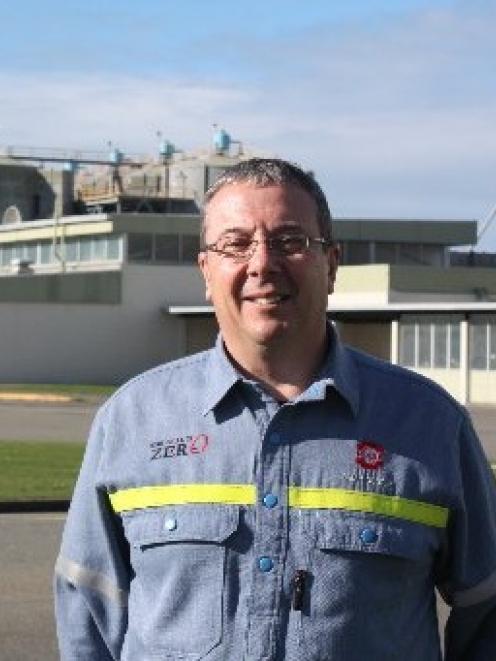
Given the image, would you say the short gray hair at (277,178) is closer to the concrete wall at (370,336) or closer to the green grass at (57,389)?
the green grass at (57,389)

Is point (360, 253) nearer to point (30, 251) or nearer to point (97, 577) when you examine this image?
point (30, 251)

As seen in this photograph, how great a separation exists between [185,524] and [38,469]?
18.4 metres

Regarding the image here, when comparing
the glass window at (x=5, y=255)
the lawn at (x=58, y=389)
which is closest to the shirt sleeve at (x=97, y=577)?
Result: the lawn at (x=58, y=389)

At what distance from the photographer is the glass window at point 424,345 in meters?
54.1

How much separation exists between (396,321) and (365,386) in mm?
52482

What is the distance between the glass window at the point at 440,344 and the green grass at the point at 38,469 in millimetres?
27215

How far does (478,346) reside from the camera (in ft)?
170

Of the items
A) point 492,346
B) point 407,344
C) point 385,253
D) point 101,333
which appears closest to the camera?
point 492,346

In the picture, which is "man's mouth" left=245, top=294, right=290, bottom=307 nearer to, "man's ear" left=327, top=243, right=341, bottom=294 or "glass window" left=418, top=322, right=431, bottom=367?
"man's ear" left=327, top=243, right=341, bottom=294

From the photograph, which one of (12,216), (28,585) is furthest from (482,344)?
(28,585)

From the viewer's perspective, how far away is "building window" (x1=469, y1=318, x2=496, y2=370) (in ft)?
168

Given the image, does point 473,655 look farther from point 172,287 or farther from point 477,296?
point 172,287

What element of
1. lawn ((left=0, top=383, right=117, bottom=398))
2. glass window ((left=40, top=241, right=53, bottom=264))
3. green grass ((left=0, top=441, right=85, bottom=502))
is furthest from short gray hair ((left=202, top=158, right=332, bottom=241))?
A: glass window ((left=40, top=241, right=53, bottom=264))

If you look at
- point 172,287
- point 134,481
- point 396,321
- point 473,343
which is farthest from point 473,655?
point 172,287
